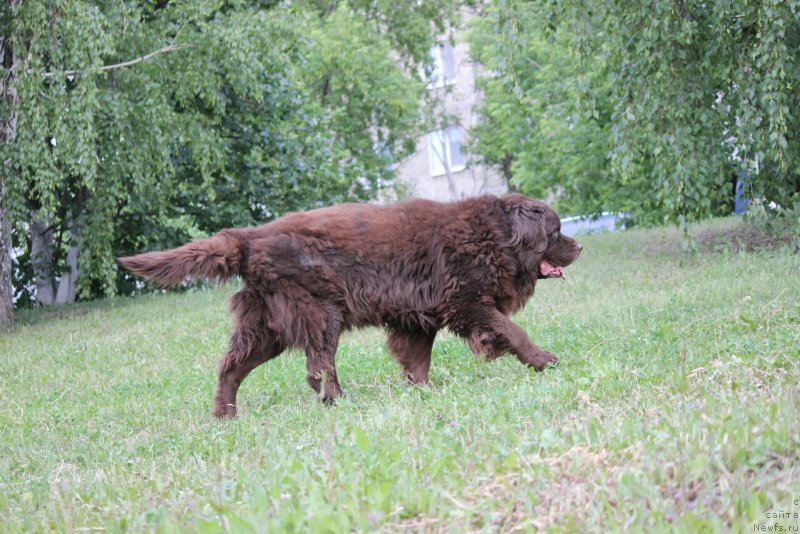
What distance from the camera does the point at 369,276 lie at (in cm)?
693

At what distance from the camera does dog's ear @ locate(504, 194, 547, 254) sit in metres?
7.41

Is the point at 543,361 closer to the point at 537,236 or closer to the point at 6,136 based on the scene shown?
the point at 537,236

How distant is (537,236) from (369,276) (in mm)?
1447

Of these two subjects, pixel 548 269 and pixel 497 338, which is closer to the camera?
pixel 497 338

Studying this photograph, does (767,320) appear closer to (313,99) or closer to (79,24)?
(79,24)

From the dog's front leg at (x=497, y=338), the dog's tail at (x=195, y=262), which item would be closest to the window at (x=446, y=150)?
the dog's front leg at (x=497, y=338)

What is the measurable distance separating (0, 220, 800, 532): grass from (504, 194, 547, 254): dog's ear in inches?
35.7

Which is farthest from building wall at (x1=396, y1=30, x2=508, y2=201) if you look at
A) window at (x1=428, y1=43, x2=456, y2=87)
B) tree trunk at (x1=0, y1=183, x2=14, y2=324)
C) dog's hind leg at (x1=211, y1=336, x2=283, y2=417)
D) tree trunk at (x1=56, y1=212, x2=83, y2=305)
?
dog's hind leg at (x1=211, y1=336, x2=283, y2=417)

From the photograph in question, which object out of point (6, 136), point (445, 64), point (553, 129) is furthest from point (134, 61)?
point (445, 64)

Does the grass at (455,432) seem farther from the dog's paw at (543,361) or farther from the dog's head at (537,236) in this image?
the dog's head at (537,236)

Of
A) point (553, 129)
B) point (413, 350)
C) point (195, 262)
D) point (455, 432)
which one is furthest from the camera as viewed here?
point (553, 129)

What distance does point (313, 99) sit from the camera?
1013 inches

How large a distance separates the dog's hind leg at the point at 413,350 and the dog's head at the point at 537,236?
975 millimetres

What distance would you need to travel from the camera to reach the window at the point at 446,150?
35375 millimetres
